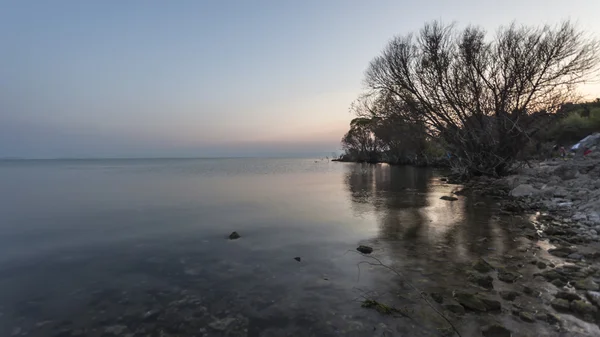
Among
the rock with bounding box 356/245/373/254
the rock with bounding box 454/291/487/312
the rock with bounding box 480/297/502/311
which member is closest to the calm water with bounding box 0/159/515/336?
the rock with bounding box 356/245/373/254

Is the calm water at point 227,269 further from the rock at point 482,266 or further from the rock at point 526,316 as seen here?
the rock at point 526,316

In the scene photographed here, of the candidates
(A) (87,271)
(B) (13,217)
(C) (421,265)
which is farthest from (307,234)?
(B) (13,217)

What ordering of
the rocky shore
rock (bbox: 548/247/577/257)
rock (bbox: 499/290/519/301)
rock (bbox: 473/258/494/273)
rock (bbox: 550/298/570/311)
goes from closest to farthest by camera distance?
the rocky shore → rock (bbox: 550/298/570/311) → rock (bbox: 499/290/519/301) → rock (bbox: 473/258/494/273) → rock (bbox: 548/247/577/257)

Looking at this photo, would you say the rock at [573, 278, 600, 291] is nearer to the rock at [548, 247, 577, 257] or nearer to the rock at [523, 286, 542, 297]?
the rock at [523, 286, 542, 297]

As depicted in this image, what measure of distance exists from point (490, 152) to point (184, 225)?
1032 inches

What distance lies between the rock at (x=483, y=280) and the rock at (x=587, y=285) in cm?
135

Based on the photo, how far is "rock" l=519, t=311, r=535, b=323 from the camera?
4399mm

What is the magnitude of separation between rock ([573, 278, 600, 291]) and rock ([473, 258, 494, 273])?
1376mm

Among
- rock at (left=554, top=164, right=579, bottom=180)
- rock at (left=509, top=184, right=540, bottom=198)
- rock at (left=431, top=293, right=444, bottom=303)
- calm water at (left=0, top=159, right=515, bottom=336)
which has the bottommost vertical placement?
calm water at (left=0, top=159, right=515, bottom=336)

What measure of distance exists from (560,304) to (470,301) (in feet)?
4.51

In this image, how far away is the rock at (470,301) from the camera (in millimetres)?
4758

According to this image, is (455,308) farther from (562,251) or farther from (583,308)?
(562,251)

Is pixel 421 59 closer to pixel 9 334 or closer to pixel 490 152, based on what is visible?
pixel 490 152

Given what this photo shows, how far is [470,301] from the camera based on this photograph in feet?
16.1
